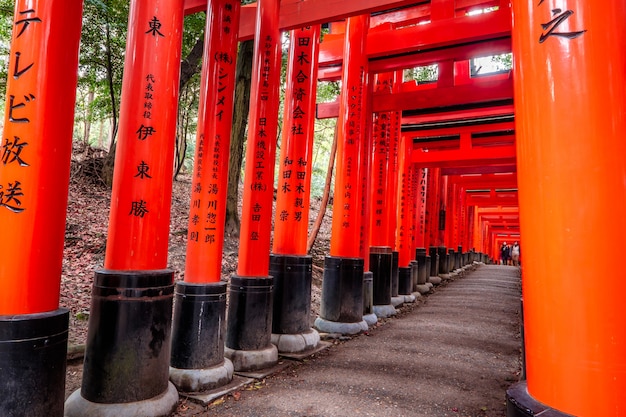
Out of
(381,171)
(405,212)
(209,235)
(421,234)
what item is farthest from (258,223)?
(421,234)

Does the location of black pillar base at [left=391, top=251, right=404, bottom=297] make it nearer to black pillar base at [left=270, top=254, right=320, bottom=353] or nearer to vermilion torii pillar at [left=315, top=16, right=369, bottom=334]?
vermilion torii pillar at [left=315, top=16, right=369, bottom=334]

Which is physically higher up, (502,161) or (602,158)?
(502,161)

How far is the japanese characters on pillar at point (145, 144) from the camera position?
10.4 feet

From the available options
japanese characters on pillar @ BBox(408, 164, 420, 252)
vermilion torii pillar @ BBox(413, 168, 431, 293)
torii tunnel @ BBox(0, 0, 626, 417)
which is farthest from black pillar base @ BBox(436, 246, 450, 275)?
torii tunnel @ BBox(0, 0, 626, 417)

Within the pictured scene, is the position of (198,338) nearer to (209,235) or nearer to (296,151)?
(209,235)

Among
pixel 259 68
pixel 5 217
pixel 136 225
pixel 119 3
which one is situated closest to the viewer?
pixel 5 217

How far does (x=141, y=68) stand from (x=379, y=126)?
6436 millimetres

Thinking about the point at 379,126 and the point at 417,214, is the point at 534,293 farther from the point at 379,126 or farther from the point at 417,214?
the point at 417,214

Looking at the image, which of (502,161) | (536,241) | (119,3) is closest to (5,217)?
(536,241)

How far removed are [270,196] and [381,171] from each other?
4268mm

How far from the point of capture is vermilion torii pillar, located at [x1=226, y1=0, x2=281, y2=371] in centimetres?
462

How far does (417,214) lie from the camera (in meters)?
12.5

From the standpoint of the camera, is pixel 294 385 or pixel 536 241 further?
pixel 294 385

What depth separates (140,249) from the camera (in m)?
3.19
